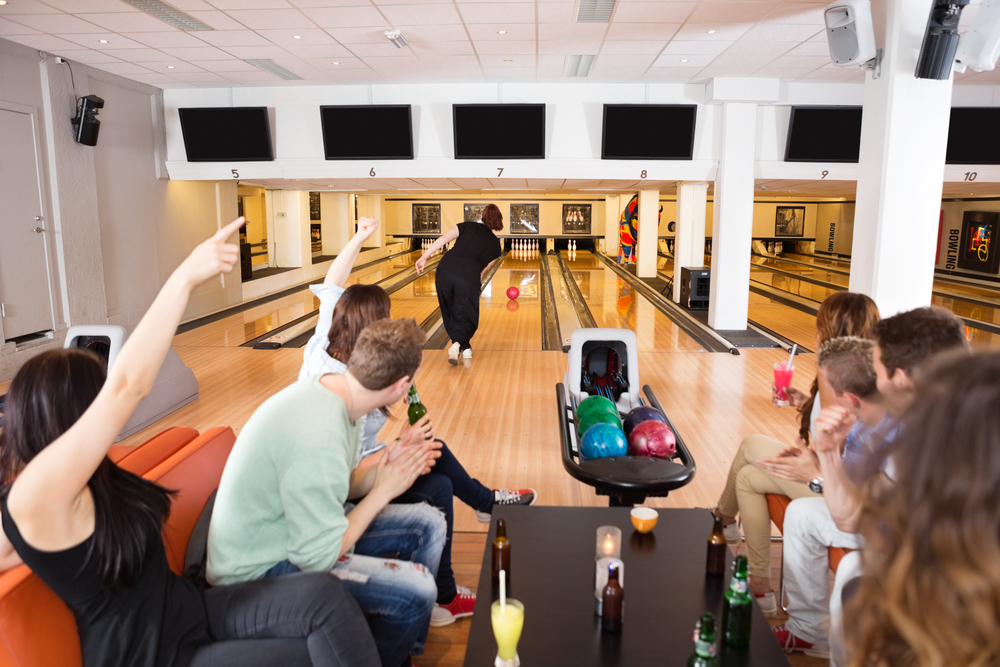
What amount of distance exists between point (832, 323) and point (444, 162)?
5948 millimetres

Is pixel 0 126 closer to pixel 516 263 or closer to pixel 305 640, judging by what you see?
pixel 305 640

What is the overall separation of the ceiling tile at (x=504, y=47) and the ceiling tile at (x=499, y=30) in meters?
0.14

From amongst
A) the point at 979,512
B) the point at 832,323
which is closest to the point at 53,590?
the point at 979,512

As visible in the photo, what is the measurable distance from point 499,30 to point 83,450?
5.19m

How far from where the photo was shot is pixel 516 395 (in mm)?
5371

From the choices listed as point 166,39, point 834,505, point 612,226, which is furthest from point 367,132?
point 612,226

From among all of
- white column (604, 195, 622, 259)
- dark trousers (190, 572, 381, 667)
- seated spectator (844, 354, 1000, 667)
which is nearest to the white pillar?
dark trousers (190, 572, 381, 667)

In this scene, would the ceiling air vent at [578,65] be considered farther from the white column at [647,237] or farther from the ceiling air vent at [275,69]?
the white column at [647,237]

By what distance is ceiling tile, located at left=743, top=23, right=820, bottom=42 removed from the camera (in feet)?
17.7

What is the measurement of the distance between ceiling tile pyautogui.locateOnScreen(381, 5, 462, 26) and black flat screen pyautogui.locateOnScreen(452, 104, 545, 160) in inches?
89.5

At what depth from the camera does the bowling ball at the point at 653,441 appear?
2.79m

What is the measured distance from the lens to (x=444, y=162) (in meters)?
8.04

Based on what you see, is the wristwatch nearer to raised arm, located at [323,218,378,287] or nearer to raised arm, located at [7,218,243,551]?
raised arm, located at [7,218,243,551]

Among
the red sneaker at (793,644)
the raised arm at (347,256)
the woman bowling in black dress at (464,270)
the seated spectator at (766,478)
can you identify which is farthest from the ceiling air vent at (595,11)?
the red sneaker at (793,644)
